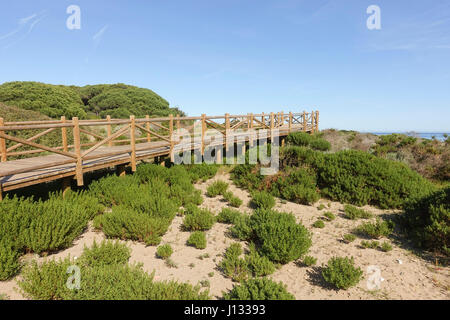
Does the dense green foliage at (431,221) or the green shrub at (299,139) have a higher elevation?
the green shrub at (299,139)

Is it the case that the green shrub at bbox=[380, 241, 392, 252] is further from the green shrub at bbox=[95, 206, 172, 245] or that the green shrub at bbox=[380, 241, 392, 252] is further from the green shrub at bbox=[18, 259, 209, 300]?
the green shrub at bbox=[95, 206, 172, 245]

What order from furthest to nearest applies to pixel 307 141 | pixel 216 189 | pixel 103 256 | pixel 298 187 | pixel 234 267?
pixel 307 141, pixel 216 189, pixel 298 187, pixel 234 267, pixel 103 256

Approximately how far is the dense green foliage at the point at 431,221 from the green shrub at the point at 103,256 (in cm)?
599

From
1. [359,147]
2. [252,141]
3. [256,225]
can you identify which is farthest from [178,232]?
[359,147]

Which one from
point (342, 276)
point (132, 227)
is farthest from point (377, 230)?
point (132, 227)

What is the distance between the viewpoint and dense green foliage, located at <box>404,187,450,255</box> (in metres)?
5.35

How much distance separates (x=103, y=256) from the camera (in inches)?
181

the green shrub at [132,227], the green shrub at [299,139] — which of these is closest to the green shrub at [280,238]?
the green shrub at [132,227]

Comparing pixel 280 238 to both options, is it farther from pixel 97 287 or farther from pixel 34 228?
pixel 34 228

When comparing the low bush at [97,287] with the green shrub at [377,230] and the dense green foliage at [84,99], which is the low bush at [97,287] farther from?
the dense green foliage at [84,99]

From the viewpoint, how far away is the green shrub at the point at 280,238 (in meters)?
5.08

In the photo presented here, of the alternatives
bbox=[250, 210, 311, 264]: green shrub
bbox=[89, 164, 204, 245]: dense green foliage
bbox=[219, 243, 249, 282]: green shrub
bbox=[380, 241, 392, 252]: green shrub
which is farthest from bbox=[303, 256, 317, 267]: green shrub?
bbox=[89, 164, 204, 245]: dense green foliage

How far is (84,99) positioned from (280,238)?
125 feet
